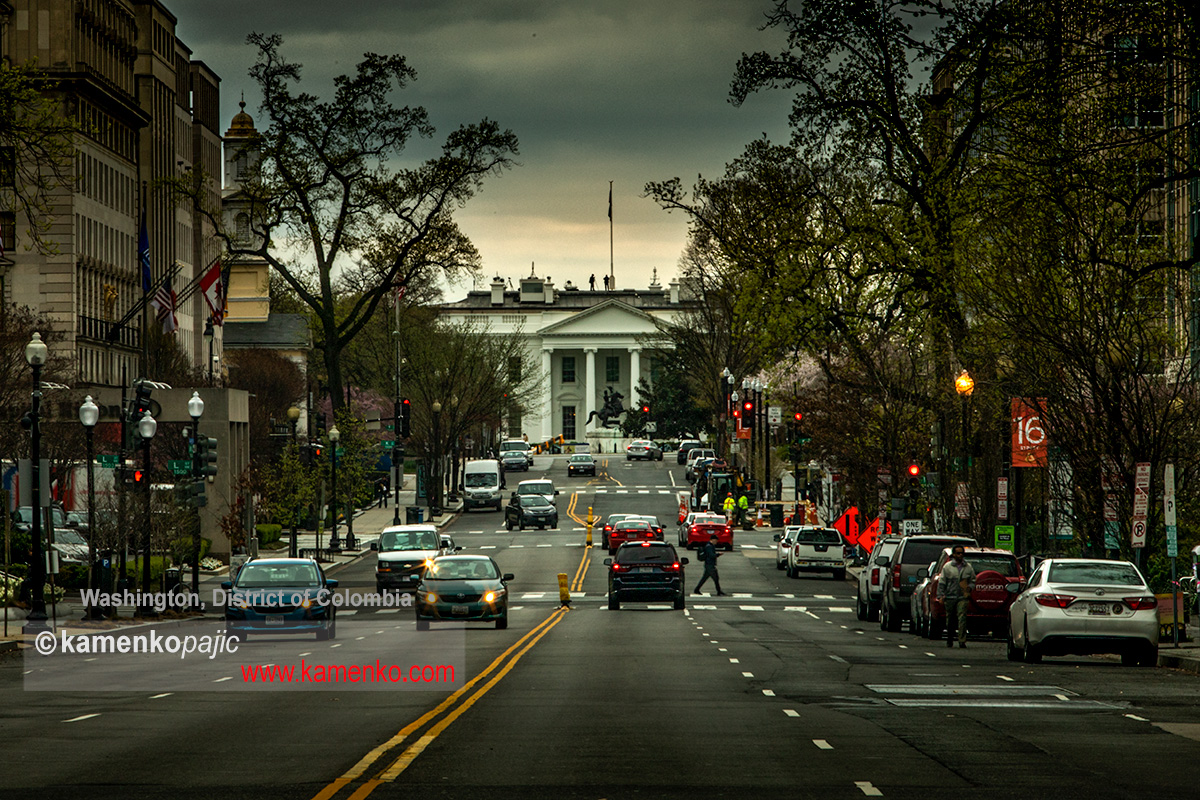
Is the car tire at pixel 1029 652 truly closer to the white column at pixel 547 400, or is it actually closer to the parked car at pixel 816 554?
the parked car at pixel 816 554

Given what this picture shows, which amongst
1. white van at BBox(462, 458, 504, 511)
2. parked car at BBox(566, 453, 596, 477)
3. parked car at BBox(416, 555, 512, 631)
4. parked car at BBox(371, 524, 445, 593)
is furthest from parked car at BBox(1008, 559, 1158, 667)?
parked car at BBox(566, 453, 596, 477)

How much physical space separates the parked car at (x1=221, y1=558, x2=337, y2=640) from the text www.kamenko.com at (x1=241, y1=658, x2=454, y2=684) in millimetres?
5449

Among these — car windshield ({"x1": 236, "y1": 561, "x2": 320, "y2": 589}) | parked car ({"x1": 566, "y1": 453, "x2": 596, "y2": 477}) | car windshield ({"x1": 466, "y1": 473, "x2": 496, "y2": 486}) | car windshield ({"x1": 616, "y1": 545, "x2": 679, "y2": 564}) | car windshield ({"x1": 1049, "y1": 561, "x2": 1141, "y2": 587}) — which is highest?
parked car ({"x1": 566, "y1": 453, "x2": 596, "y2": 477})

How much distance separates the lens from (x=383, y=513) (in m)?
84.7

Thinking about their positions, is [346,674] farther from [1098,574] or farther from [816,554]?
[816,554]

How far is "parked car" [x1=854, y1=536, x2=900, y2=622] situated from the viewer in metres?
34.2

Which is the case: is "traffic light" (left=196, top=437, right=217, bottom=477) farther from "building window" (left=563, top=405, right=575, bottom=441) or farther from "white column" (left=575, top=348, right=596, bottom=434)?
"building window" (left=563, top=405, right=575, bottom=441)

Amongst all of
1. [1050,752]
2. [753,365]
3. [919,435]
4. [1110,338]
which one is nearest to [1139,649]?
[1110,338]

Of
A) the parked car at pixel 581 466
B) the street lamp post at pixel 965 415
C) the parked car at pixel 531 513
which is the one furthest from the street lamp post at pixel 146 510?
the parked car at pixel 581 466

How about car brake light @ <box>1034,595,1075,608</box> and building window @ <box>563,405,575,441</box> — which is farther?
building window @ <box>563,405,575,441</box>

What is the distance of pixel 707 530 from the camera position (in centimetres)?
6291

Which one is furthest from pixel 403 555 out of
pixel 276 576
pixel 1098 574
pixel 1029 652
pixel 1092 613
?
pixel 1092 613

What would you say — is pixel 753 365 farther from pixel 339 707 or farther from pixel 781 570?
pixel 339 707

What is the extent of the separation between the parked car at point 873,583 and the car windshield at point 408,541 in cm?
1311
